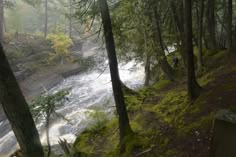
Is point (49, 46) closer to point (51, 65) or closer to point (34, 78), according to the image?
point (51, 65)

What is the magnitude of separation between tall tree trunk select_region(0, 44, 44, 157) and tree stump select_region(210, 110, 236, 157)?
249cm

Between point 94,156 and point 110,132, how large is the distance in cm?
141

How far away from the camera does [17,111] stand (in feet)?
12.9

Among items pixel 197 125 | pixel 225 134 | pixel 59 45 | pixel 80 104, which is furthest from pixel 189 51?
pixel 59 45

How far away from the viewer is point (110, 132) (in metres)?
9.66

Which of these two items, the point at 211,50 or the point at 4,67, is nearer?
the point at 4,67

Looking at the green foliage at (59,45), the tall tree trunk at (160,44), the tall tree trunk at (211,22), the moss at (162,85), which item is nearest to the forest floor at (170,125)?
the moss at (162,85)

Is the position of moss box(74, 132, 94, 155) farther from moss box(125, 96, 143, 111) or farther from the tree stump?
the tree stump

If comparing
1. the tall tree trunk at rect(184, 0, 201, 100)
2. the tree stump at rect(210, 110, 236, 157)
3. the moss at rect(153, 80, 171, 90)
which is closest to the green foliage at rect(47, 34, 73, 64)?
the moss at rect(153, 80, 171, 90)

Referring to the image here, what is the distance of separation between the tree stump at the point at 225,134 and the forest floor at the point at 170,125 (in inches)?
74.7

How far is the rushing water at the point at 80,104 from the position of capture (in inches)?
550

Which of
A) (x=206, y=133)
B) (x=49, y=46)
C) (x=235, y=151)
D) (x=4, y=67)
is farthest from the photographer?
(x=49, y=46)

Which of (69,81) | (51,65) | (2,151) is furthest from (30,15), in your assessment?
(2,151)

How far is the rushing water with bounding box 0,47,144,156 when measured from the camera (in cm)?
1396
